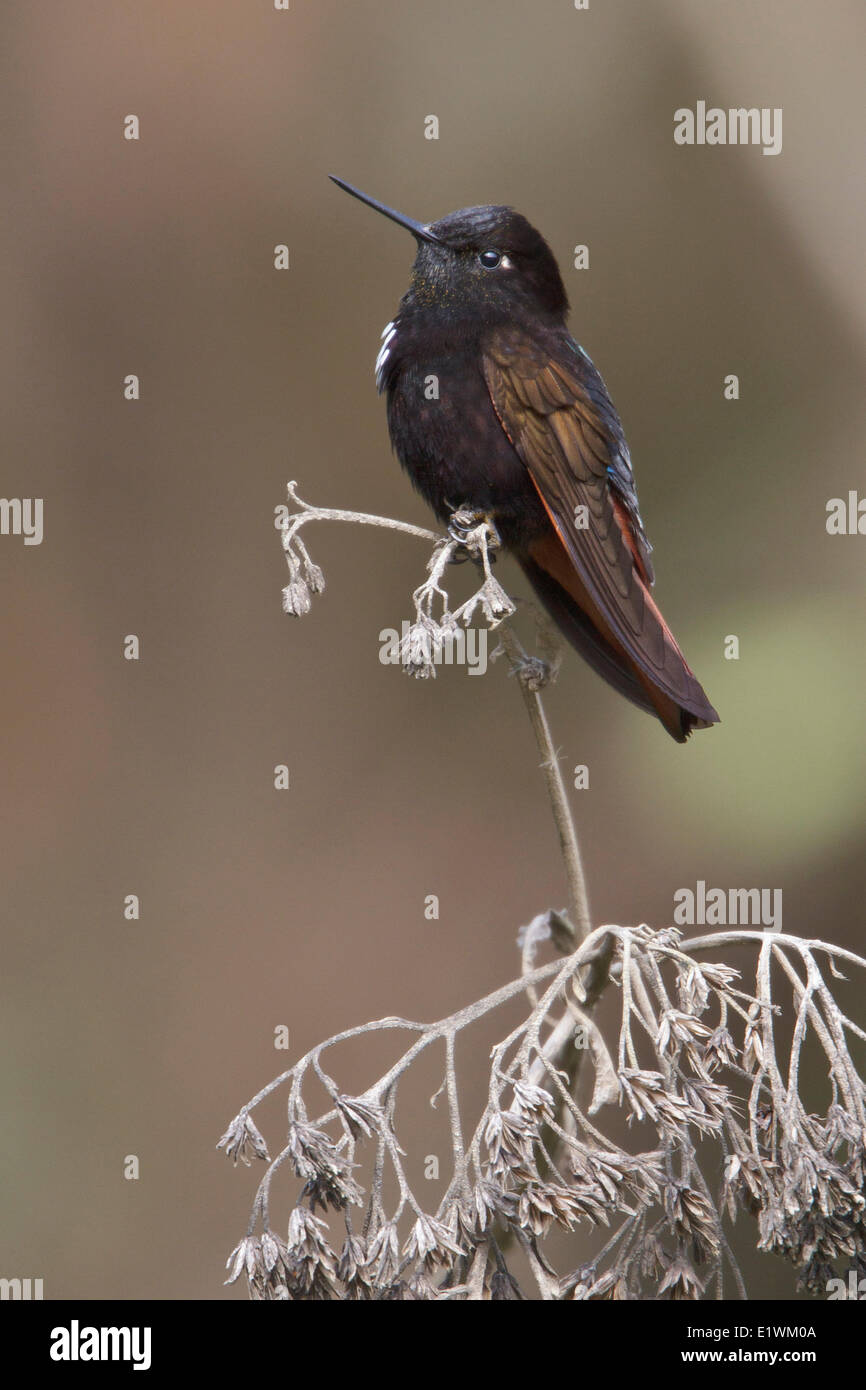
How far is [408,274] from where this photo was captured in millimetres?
5930

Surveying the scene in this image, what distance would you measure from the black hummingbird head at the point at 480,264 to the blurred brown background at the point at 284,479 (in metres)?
1.83

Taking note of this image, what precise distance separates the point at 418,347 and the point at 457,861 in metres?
2.90

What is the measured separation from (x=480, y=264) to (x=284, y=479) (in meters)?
Result: 2.59

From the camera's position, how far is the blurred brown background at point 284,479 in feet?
17.6

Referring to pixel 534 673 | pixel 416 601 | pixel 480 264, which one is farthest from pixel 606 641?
Answer: pixel 480 264

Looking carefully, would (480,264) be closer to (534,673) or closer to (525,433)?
(525,433)

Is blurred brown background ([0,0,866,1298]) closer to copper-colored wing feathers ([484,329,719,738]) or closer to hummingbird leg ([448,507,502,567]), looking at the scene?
copper-colored wing feathers ([484,329,719,738])

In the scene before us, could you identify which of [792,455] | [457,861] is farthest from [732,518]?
[457,861]

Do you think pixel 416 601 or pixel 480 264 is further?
pixel 480 264

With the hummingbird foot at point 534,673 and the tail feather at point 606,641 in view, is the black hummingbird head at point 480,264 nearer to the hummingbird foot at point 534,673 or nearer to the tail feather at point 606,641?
the tail feather at point 606,641

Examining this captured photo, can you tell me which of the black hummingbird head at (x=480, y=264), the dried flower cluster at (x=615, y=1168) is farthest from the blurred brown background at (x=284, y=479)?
the dried flower cluster at (x=615, y=1168)

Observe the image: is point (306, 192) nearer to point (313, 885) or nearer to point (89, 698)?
point (89, 698)

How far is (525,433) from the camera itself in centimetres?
318

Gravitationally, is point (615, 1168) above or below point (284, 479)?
below
